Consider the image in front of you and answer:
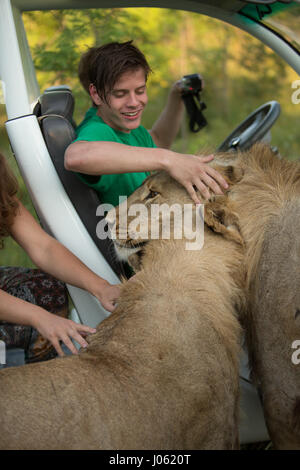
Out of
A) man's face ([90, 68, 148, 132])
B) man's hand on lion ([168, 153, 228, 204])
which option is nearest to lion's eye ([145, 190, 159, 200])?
man's hand on lion ([168, 153, 228, 204])

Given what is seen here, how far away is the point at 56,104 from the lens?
2502 mm

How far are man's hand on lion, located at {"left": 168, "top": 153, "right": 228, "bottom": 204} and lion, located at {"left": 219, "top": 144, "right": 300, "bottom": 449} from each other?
0.21ft

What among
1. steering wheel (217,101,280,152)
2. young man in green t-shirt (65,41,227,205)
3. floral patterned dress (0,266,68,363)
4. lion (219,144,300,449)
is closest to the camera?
lion (219,144,300,449)

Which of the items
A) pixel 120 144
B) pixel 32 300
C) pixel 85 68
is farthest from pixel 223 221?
pixel 85 68

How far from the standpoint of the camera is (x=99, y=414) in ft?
4.38

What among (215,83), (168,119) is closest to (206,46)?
(215,83)

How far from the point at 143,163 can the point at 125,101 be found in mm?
456

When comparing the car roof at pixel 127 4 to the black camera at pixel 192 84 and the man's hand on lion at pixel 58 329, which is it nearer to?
the black camera at pixel 192 84

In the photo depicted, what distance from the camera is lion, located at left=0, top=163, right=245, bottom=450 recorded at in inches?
51.9

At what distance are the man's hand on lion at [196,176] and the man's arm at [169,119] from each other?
55.6 inches

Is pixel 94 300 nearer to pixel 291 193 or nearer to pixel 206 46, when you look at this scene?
pixel 291 193

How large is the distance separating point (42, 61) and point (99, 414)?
3.93 metres

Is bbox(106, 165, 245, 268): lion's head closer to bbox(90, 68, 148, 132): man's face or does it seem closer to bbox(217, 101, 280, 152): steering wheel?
bbox(90, 68, 148, 132): man's face
